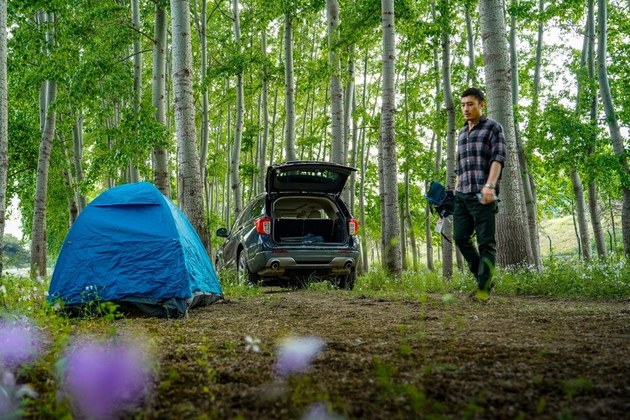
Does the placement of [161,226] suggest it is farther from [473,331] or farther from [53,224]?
[53,224]

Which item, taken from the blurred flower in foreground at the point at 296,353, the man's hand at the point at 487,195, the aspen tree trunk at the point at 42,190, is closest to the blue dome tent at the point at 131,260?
the blurred flower in foreground at the point at 296,353

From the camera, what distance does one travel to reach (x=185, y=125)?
340 inches

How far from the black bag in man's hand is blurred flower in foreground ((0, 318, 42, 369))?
410 centimetres

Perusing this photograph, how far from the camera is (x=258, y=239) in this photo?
8.89 metres

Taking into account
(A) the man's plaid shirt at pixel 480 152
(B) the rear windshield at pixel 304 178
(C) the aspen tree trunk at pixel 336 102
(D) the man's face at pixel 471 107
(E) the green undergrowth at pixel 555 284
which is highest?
(C) the aspen tree trunk at pixel 336 102

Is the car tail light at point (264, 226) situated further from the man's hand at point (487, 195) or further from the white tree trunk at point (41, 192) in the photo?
the white tree trunk at point (41, 192)

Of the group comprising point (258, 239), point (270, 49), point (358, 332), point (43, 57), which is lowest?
point (358, 332)

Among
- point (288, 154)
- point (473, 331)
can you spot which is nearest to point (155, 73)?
point (288, 154)

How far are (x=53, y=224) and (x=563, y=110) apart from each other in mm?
23630

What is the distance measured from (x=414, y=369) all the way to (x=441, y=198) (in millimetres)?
3652

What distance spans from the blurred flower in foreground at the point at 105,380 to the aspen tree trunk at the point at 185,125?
5646 millimetres

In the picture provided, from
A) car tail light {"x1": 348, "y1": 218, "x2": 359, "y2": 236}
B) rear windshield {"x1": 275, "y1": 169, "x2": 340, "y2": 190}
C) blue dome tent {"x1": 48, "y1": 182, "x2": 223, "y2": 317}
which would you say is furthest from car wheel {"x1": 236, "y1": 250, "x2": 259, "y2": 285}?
blue dome tent {"x1": 48, "y1": 182, "x2": 223, "y2": 317}

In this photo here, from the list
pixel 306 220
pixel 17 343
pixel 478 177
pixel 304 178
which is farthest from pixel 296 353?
pixel 306 220

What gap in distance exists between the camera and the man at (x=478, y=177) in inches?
213
